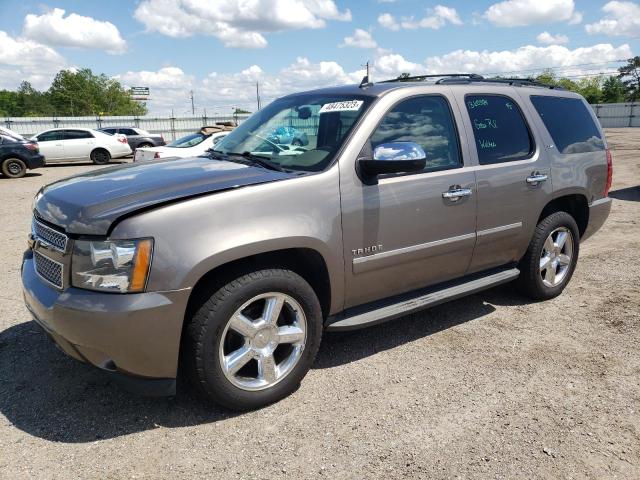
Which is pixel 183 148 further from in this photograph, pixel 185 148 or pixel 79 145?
pixel 79 145

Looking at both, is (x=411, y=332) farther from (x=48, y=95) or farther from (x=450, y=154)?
(x=48, y=95)

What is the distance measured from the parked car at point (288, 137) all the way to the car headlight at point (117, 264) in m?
1.40

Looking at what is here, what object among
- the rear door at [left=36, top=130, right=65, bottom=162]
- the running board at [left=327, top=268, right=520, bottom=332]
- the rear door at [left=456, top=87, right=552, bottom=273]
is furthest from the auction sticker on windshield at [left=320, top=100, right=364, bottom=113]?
the rear door at [left=36, top=130, right=65, bottom=162]

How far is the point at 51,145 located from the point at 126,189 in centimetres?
1850

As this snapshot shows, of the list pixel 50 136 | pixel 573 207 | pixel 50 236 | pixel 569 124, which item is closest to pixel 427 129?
pixel 569 124

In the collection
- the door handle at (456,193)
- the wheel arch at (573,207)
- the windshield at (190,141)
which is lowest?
the wheel arch at (573,207)

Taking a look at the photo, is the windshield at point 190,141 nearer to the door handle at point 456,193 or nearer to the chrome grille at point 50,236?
the chrome grille at point 50,236

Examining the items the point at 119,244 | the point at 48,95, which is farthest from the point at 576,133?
the point at 48,95

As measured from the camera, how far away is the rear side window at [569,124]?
14.5ft

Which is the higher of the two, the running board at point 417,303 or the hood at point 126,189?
the hood at point 126,189

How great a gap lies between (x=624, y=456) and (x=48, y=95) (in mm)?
98445

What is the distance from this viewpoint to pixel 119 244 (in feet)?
7.98

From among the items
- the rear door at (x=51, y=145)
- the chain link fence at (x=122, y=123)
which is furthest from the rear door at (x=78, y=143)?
the chain link fence at (x=122, y=123)

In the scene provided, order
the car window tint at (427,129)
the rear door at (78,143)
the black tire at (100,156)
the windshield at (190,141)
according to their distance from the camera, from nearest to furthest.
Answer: the car window tint at (427,129)
the windshield at (190,141)
the rear door at (78,143)
the black tire at (100,156)
